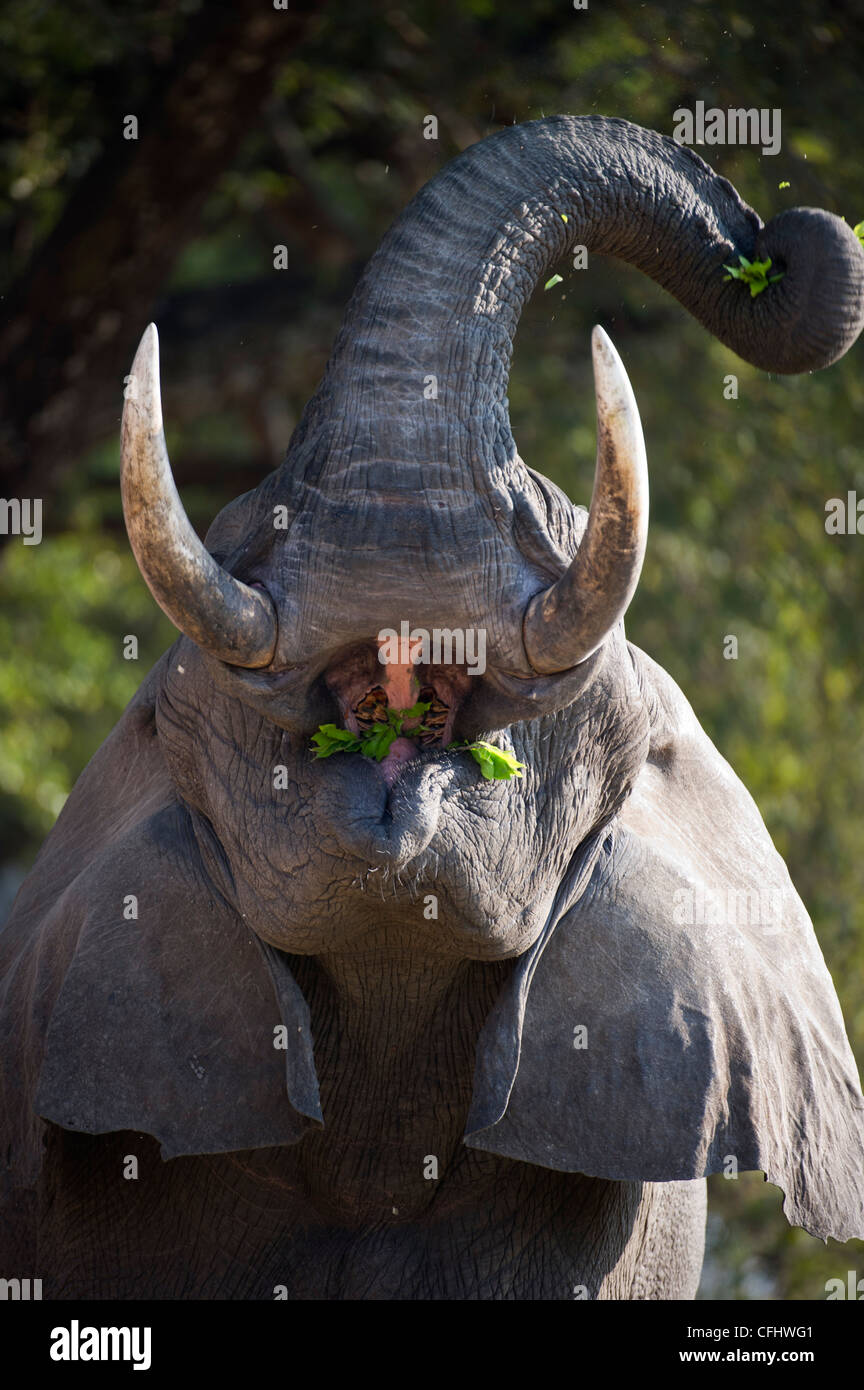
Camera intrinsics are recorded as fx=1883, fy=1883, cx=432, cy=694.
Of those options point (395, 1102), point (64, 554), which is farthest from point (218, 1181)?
point (64, 554)

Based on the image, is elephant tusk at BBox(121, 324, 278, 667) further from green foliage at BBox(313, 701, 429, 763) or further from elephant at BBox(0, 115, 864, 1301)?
green foliage at BBox(313, 701, 429, 763)

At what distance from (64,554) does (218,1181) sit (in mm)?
7673

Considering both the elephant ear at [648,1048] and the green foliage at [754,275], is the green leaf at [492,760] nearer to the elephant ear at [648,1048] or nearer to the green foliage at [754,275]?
the elephant ear at [648,1048]

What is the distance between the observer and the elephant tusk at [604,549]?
5.83 feet

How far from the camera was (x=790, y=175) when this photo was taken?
4.84 metres

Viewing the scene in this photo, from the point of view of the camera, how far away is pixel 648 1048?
2373 mm

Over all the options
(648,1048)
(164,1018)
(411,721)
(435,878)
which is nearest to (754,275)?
(411,721)

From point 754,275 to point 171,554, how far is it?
33.9 inches

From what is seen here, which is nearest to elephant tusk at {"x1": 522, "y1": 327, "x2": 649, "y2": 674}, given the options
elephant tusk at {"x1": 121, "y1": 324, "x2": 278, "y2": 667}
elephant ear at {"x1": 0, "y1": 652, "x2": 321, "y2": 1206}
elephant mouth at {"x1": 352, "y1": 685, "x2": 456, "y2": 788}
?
elephant mouth at {"x1": 352, "y1": 685, "x2": 456, "y2": 788}

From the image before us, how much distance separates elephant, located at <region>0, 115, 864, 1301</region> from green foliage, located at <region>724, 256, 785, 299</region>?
20 mm

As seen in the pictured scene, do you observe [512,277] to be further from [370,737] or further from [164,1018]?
[164,1018]

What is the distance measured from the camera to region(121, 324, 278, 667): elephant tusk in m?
1.77

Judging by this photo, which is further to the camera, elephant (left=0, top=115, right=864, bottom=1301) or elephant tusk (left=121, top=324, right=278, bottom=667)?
elephant (left=0, top=115, right=864, bottom=1301)

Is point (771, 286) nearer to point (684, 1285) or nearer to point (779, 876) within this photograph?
point (779, 876)
